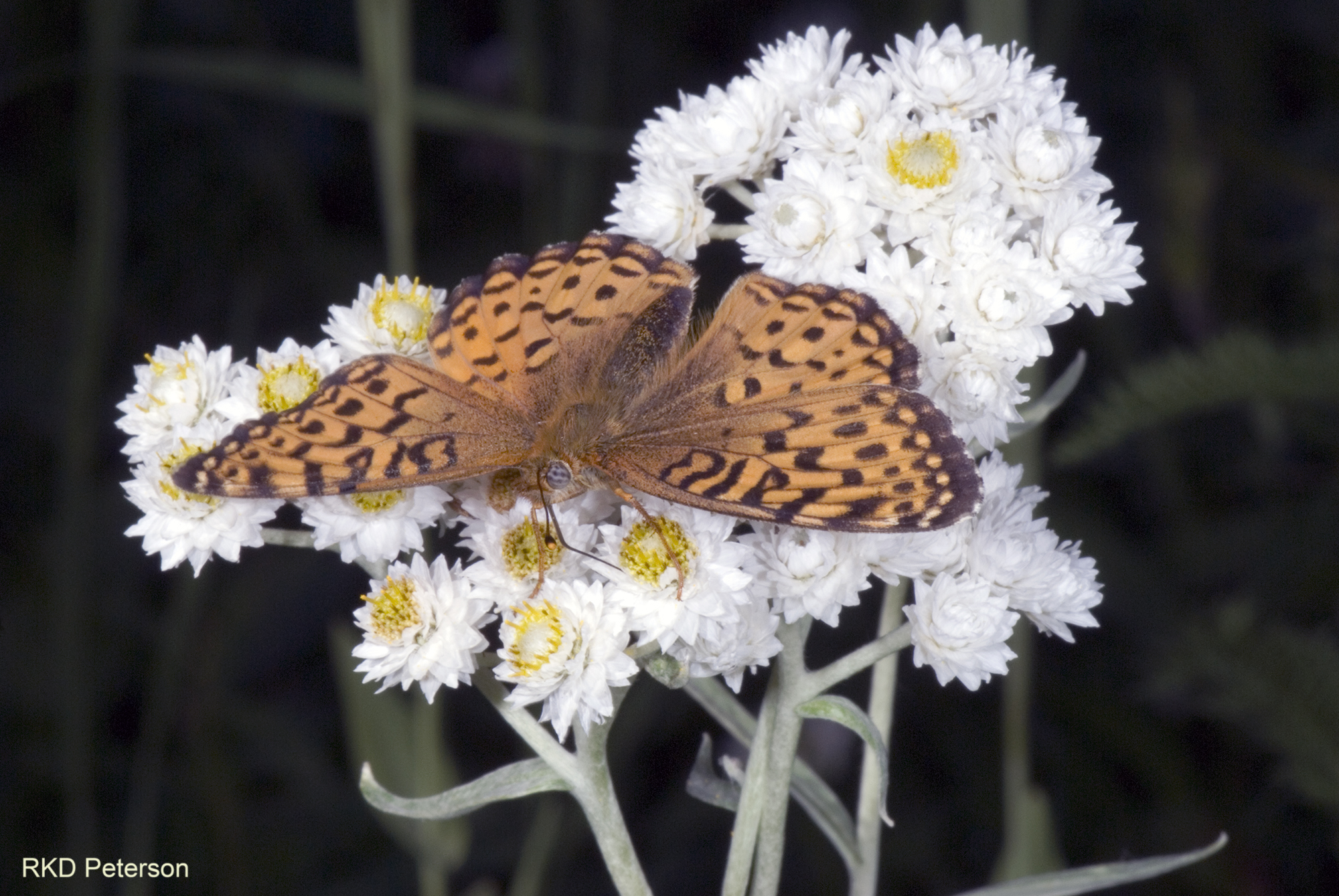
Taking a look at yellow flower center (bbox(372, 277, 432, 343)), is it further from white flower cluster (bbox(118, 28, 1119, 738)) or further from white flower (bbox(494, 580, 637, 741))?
white flower (bbox(494, 580, 637, 741))

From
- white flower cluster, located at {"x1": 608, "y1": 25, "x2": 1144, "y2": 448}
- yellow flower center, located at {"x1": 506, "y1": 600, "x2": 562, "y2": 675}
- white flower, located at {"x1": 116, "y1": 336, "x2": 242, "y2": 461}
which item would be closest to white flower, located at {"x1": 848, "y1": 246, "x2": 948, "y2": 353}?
white flower cluster, located at {"x1": 608, "y1": 25, "x2": 1144, "y2": 448}

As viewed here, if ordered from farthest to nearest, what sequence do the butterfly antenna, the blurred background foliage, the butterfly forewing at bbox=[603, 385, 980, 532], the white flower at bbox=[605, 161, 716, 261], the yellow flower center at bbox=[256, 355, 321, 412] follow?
the blurred background foliage < the white flower at bbox=[605, 161, 716, 261] < the yellow flower center at bbox=[256, 355, 321, 412] < the butterfly antenna < the butterfly forewing at bbox=[603, 385, 980, 532]

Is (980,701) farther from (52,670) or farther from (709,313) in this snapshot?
(52,670)

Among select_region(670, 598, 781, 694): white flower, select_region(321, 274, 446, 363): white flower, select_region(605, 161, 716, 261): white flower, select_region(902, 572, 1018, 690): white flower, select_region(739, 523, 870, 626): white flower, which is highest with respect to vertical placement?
select_region(605, 161, 716, 261): white flower

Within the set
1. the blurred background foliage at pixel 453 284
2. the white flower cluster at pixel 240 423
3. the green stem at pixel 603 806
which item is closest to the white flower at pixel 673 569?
the green stem at pixel 603 806

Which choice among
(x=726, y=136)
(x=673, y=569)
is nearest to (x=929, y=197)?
(x=726, y=136)

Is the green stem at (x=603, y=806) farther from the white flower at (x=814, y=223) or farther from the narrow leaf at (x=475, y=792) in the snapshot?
the white flower at (x=814, y=223)

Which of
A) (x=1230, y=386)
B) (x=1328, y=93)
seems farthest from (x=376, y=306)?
(x=1328, y=93)
